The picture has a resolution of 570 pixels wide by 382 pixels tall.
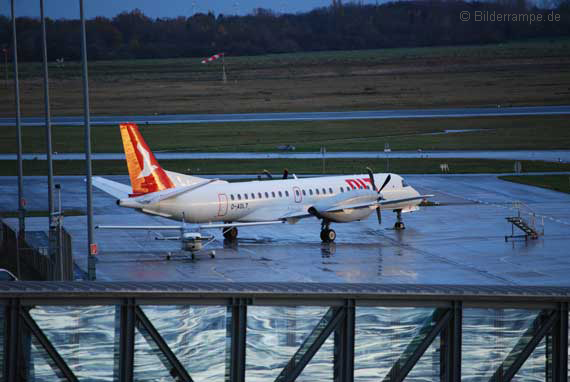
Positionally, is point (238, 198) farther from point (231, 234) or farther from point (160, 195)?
point (160, 195)

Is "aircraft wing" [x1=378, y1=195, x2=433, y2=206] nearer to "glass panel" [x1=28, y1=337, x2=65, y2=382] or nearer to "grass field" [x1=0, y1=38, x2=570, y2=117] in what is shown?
"glass panel" [x1=28, y1=337, x2=65, y2=382]

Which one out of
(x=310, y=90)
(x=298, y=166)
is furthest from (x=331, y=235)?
(x=310, y=90)

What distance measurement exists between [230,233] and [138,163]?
6.90 meters

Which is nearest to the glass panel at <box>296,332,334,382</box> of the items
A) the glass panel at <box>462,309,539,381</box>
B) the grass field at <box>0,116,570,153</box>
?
the glass panel at <box>462,309,539,381</box>

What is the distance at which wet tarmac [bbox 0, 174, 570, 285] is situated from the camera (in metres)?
40.6

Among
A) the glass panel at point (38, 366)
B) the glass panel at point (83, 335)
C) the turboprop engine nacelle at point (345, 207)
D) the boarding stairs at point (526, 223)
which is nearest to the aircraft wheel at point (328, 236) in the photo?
the turboprop engine nacelle at point (345, 207)

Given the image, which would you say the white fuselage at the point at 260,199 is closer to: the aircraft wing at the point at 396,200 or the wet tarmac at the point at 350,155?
the aircraft wing at the point at 396,200

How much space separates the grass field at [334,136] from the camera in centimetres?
9512

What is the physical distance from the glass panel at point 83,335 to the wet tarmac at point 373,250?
23.9 metres

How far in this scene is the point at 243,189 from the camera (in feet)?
157

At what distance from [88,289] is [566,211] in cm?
4645

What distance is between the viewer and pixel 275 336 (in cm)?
1556

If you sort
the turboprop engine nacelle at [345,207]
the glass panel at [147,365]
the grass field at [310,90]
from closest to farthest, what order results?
the glass panel at [147,365] → the turboprop engine nacelle at [345,207] → the grass field at [310,90]

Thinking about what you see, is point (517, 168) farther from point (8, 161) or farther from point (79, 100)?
point (79, 100)
